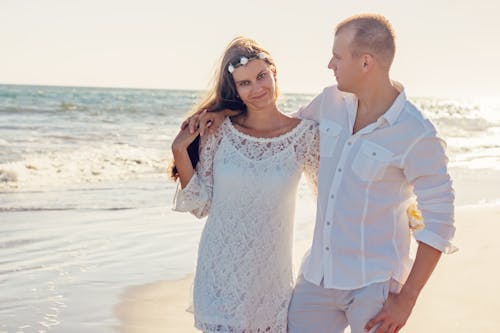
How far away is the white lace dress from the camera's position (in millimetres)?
3641

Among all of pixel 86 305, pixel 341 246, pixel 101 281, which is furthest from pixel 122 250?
pixel 341 246

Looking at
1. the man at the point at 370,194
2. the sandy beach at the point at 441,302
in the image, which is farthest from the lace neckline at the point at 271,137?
the sandy beach at the point at 441,302

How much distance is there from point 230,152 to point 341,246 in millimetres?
749

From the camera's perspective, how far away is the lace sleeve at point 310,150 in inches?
146

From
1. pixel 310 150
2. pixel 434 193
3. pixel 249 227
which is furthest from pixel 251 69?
pixel 434 193

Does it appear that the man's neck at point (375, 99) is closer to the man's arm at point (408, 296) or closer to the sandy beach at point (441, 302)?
the man's arm at point (408, 296)

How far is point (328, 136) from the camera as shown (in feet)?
11.4

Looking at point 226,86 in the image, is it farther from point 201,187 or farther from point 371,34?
point 371,34

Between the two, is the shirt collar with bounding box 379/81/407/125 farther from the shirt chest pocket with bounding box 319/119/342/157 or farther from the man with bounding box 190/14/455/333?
the shirt chest pocket with bounding box 319/119/342/157

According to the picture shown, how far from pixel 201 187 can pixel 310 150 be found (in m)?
0.55

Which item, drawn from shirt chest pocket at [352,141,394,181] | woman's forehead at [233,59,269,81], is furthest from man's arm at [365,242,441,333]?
woman's forehead at [233,59,269,81]

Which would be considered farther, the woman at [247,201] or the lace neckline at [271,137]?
the lace neckline at [271,137]

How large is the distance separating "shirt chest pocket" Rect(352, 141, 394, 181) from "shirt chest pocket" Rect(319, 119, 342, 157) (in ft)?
0.55

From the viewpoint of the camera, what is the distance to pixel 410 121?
3.21 metres
